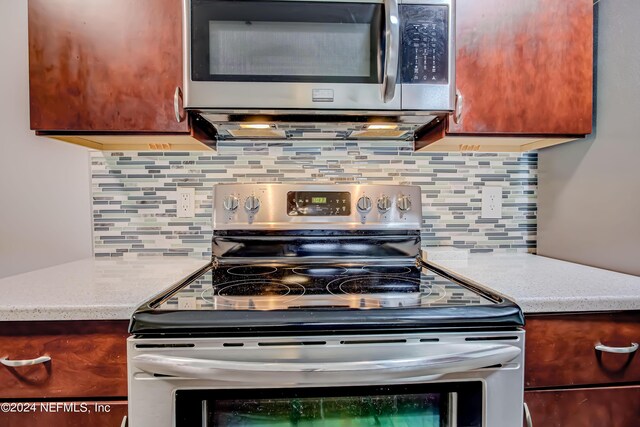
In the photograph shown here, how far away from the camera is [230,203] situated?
137 centimetres

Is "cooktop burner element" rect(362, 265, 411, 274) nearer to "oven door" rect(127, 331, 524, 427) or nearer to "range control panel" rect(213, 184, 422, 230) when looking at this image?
"range control panel" rect(213, 184, 422, 230)

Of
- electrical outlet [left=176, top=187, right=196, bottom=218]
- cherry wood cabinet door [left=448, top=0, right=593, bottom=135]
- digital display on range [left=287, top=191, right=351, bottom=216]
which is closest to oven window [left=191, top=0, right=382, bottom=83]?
cherry wood cabinet door [left=448, top=0, right=593, bottom=135]

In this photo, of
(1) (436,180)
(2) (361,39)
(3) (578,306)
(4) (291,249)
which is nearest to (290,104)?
(2) (361,39)

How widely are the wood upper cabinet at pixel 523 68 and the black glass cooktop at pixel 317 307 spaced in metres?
→ 0.55

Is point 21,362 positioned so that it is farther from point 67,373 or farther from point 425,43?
point 425,43

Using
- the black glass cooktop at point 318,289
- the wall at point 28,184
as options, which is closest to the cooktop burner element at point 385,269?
the black glass cooktop at point 318,289

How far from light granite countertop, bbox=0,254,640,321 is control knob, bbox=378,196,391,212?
254 mm

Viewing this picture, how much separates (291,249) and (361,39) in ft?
2.40

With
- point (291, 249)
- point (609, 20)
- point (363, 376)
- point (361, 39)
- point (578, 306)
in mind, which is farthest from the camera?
point (291, 249)

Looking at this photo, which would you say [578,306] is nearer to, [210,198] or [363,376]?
[363,376]

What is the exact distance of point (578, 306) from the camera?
926mm

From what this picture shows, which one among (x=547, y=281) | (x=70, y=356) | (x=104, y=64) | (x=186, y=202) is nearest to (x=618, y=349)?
(x=547, y=281)

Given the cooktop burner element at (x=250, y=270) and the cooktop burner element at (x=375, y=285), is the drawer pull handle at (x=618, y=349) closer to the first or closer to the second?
the cooktop burner element at (x=375, y=285)

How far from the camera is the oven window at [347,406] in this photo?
2.76 feet
